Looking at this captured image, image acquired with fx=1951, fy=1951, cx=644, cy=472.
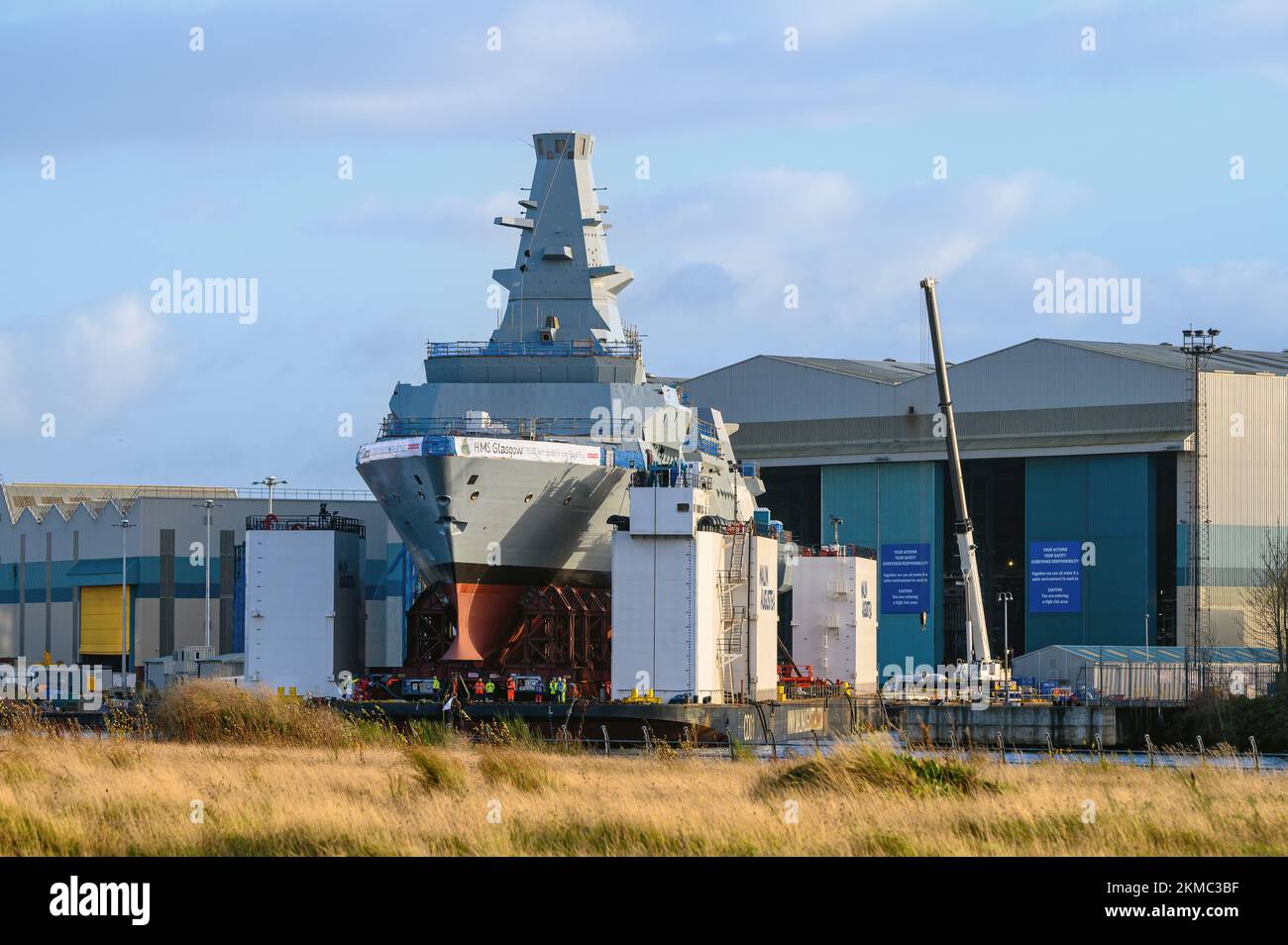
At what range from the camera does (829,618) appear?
73562 millimetres

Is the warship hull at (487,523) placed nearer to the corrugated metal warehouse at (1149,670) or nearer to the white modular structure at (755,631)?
the white modular structure at (755,631)

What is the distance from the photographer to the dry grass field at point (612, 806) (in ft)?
73.5

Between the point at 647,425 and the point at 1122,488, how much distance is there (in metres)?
32.0

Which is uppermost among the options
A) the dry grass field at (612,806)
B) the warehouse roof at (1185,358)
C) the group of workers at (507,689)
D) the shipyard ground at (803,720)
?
the warehouse roof at (1185,358)

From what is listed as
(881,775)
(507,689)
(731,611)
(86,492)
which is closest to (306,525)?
(507,689)

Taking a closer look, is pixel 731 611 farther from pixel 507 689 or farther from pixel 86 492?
pixel 86 492

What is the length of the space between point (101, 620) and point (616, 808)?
72572 millimetres

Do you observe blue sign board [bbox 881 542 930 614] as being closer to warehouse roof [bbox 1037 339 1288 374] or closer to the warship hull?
warehouse roof [bbox 1037 339 1288 374]

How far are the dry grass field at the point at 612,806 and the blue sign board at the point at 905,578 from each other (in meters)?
56.8

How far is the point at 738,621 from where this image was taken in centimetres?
5547

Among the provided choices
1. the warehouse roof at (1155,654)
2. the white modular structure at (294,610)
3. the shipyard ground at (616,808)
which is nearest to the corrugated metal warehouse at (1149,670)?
the warehouse roof at (1155,654)

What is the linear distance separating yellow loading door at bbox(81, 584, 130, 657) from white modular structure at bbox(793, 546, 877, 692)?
35215 millimetres
